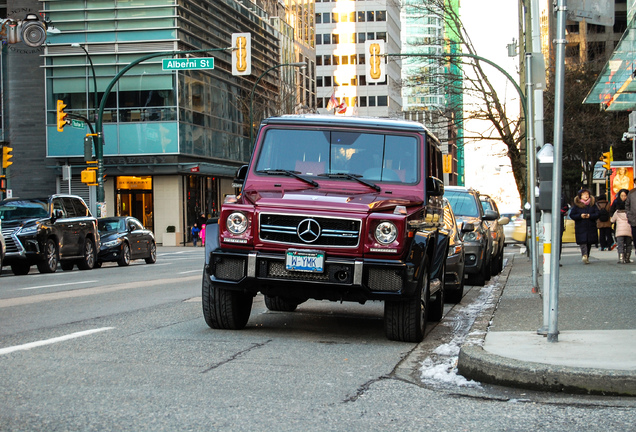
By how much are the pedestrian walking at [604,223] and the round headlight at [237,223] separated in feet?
65.3

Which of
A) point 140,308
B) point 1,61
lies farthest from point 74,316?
point 1,61

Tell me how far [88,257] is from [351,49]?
4498 inches

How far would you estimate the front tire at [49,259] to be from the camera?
22797 mm

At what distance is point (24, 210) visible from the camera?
23.1 m

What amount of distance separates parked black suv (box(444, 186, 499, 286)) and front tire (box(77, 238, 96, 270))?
11.1 metres

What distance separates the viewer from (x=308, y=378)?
6727mm

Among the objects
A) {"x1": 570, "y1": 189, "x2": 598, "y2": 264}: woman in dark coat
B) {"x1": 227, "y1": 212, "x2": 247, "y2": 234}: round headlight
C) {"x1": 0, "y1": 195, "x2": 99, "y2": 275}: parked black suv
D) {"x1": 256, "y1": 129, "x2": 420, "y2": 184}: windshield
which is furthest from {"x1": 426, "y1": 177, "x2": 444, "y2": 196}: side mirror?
{"x1": 0, "y1": 195, "x2": 99, "y2": 275}: parked black suv

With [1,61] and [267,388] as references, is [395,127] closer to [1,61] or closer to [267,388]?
[267,388]

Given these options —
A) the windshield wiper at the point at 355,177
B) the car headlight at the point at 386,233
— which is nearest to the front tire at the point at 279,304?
the windshield wiper at the point at 355,177

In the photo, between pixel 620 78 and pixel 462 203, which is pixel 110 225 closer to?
pixel 462 203

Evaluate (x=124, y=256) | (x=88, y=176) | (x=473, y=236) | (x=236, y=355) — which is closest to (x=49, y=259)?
(x=124, y=256)

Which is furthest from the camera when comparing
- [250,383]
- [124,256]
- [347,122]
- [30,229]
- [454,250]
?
[124,256]

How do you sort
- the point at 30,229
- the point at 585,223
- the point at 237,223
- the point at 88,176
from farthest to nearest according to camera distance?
the point at 88,176, the point at 30,229, the point at 585,223, the point at 237,223

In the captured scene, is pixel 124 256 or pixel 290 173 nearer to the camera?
pixel 290 173
